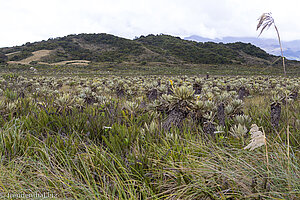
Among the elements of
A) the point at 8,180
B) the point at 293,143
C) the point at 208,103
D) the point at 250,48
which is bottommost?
the point at 8,180

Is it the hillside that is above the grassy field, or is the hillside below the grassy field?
above

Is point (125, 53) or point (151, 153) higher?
point (125, 53)

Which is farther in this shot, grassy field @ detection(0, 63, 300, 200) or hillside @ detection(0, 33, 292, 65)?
hillside @ detection(0, 33, 292, 65)

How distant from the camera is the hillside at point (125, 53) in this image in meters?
63.3

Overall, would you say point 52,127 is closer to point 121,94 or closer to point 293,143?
point 293,143

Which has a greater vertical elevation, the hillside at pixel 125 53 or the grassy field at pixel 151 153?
the hillside at pixel 125 53

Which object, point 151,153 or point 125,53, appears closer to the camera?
point 151,153

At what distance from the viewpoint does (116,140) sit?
281 centimetres

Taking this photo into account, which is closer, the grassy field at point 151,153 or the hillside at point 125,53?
the grassy field at point 151,153

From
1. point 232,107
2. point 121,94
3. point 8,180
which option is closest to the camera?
point 8,180

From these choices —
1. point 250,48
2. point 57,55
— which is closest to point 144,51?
point 57,55

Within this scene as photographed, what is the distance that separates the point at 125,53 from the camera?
7394cm

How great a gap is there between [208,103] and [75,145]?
2733mm

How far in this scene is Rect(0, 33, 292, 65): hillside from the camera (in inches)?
2493
